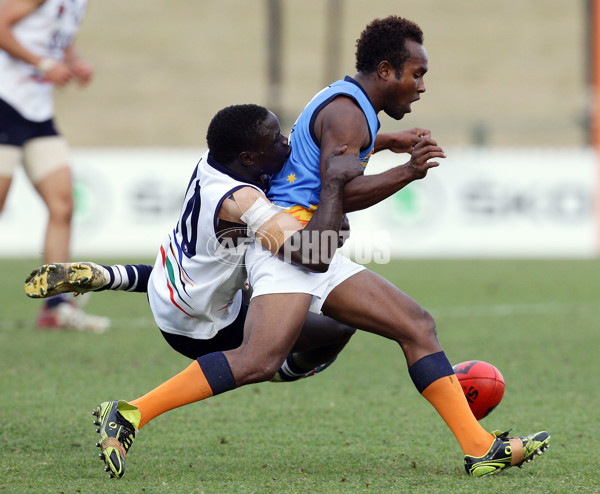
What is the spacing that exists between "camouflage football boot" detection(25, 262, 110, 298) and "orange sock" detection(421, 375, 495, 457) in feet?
5.14

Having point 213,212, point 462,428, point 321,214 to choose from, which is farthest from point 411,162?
point 462,428

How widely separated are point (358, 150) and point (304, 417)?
5.49ft

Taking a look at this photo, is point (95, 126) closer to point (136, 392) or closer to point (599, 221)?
point (599, 221)

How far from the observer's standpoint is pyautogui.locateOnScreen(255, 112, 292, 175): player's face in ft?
13.8

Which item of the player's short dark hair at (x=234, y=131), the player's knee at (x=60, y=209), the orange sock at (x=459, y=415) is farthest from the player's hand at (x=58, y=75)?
the orange sock at (x=459, y=415)

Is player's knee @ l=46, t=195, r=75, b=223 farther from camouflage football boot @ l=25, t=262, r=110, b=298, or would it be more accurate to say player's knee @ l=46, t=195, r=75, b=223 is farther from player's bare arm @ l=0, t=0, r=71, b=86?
camouflage football boot @ l=25, t=262, r=110, b=298

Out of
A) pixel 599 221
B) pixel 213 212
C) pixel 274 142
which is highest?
pixel 274 142

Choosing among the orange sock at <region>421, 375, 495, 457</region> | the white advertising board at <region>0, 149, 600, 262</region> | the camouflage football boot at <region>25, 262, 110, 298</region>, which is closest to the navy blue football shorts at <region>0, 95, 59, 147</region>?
the camouflage football boot at <region>25, 262, 110, 298</region>

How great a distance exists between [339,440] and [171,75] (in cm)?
3864

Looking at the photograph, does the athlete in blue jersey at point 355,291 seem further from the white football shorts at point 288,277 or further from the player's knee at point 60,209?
the player's knee at point 60,209

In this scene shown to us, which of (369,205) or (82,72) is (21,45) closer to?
(82,72)

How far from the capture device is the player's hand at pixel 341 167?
4.01 metres

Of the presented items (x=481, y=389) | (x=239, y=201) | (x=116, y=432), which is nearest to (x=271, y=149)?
(x=239, y=201)

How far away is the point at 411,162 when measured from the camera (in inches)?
160
